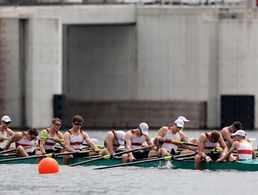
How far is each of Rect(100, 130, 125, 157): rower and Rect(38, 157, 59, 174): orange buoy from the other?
8.22 ft

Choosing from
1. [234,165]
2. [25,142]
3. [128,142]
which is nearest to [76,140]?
[128,142]

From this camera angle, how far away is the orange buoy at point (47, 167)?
46.2 m

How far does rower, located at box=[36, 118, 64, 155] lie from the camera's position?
49.0 m

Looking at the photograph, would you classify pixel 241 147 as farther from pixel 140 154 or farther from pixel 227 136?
pixel 140 154

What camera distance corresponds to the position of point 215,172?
45.8 metres

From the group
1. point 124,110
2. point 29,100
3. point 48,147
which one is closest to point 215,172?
point 48,147

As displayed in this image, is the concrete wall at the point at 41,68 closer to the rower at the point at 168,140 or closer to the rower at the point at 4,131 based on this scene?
the rower at the point at 4,131

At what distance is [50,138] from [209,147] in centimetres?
607

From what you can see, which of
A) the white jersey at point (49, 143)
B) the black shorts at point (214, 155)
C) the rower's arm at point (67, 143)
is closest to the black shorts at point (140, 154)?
the rower's arm at point (67, 143)

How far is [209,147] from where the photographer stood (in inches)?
1832

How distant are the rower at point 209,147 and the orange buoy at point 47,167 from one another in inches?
178

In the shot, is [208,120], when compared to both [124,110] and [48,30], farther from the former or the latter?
[48,30]

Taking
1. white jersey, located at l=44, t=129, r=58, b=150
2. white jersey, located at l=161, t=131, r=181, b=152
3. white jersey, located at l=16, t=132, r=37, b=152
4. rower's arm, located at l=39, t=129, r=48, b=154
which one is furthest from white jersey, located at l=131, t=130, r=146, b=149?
white jersey, located at l=16, t=132, r=37, b=152

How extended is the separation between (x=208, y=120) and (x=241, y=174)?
115 feet
